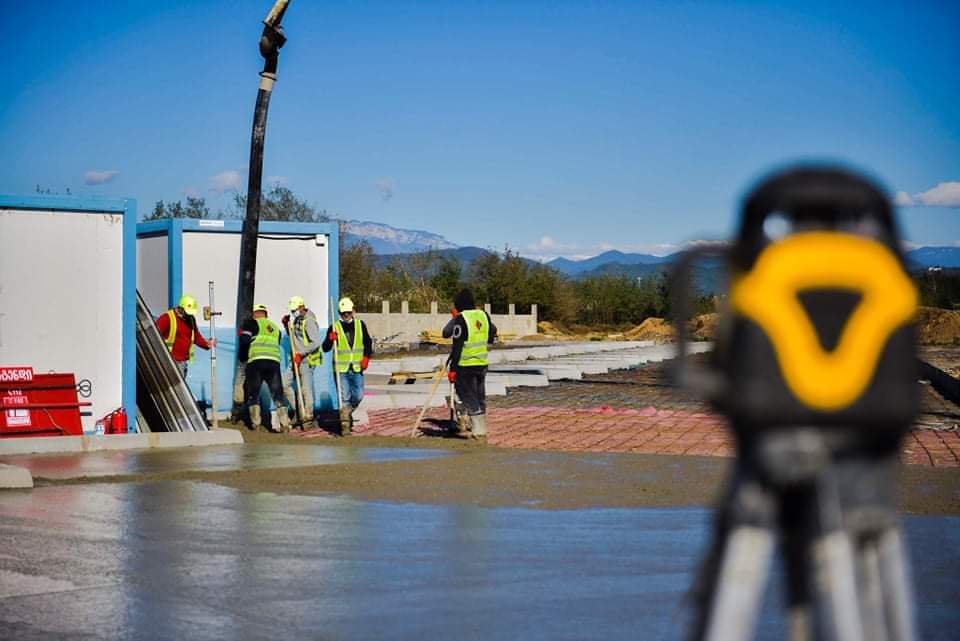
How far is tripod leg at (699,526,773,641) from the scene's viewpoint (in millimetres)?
2895

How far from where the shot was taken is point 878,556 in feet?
9.70

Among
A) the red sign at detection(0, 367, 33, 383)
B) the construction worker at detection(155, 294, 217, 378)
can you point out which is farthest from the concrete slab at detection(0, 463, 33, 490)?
the construction worker at detection(155, 294, 217, 378)

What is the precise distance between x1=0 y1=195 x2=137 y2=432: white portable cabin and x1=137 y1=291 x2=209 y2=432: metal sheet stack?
0.54 metres

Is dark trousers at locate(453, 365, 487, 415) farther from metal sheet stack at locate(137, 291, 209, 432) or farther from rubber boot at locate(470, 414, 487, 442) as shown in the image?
metal sheet stack at locate(137, 291, 209, 432)

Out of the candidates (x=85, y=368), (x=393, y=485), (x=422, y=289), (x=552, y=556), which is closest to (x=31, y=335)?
(x=85, y=368)

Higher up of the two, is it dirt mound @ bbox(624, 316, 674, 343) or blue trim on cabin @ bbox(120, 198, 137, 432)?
blue trim on cabin @ bbox(120, 198, 137, 432)

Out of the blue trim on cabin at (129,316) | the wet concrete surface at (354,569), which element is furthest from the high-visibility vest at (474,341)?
the wet concrete surface at (354,569)

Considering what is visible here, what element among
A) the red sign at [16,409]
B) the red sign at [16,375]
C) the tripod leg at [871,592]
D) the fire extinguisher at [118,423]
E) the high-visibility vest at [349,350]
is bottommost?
the fire extinguisher at [118,423]

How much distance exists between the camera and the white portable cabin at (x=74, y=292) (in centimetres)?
1747

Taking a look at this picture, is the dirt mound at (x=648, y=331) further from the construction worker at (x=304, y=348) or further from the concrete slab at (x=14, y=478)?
the concrete slab at (x=14, y=478)

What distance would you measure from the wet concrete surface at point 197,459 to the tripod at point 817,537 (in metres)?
11.5

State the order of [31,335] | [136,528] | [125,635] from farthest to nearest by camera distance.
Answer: [31,335], [136,528], [125,635]

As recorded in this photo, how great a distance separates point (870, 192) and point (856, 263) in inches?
6.7

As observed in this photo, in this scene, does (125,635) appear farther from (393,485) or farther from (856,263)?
(393,485)
